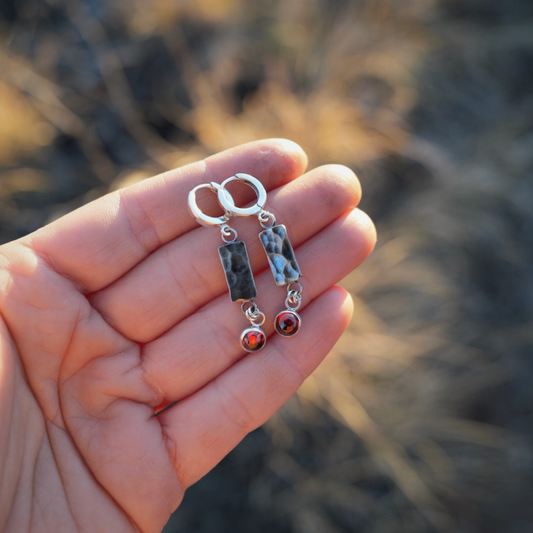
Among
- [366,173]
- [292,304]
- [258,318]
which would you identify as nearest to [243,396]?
[258,318]

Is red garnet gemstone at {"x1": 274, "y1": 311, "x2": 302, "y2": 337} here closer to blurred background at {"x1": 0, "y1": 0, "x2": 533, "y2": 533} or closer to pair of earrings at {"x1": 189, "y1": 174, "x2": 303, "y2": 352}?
pair of earrings at {"x1": 189, "y1": 174, "x2": 303, "y2": 352}

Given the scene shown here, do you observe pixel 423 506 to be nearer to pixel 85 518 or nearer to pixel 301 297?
pixel 301 297

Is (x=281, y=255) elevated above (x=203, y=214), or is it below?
below

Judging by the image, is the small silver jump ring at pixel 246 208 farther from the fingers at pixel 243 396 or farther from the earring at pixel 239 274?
the fingers at pixel 243 396

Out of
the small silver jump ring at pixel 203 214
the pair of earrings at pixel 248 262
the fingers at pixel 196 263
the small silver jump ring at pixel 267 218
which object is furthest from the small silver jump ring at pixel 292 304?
the small silver jump ring at pixel 203 214

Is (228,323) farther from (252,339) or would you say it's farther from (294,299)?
(294,299)

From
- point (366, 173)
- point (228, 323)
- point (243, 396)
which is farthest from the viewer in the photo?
point (366, 173)

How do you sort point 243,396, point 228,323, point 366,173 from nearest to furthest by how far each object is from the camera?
point 243,396 → point 228,323 → point 366,173
